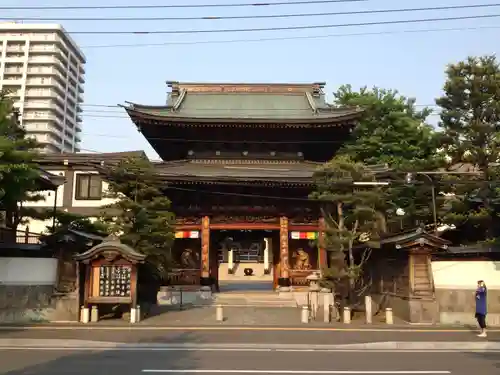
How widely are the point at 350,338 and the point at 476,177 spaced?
32.9 ft

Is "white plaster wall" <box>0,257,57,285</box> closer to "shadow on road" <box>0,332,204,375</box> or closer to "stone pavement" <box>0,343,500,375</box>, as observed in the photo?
"stone pavement" <box>0,343,500,375</box>

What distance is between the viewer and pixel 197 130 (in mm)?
28344

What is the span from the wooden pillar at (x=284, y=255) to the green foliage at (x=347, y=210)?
591 cm

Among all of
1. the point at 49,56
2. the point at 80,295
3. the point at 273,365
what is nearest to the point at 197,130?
the point at 80,295

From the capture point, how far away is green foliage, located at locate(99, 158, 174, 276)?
19531 mm

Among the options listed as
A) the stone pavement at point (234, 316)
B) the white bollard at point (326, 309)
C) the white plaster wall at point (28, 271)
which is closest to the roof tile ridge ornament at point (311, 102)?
the stone pavement at point (234, 316)

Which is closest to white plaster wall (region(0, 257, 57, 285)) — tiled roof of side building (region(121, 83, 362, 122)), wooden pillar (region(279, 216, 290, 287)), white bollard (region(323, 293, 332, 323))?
tiled roof of side building (region(121, 83, 362, 122))

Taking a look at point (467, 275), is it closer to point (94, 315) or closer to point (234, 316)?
point (234, 316)

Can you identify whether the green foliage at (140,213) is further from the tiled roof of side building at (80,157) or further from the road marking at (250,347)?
the tiled roof of side building at (80,157)

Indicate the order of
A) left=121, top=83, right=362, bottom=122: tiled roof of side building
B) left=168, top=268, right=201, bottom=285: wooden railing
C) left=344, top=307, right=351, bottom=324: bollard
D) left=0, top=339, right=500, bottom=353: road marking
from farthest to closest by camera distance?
left=121, top=83, right=362, bottom=122: tiled roof of side building
left=168, top=268, right=201, bottom=285: wooden railing
left=344, top=307, right=351, bottom=324: bollard
left=0, top=339, right=500, bottom=353: road marking

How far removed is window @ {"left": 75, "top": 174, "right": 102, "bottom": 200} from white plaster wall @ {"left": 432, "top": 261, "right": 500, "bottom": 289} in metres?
24.5

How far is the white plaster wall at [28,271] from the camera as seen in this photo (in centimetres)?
1841

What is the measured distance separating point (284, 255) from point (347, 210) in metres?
6.79

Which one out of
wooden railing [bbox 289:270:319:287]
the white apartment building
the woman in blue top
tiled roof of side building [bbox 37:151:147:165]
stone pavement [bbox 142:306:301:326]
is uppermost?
the white apartment building
